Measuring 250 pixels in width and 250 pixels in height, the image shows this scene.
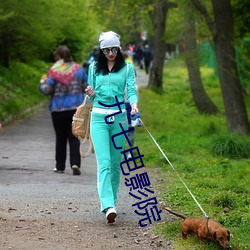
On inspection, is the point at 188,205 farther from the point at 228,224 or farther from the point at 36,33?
the point at 36,33

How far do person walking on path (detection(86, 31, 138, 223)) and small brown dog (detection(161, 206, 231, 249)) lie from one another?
1139 mm

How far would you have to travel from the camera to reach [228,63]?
16312 millimetres

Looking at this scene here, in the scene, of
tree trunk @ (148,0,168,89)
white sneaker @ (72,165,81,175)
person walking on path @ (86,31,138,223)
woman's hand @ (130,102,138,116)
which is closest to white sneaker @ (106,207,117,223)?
person walking on path @ (86,31,138,223)

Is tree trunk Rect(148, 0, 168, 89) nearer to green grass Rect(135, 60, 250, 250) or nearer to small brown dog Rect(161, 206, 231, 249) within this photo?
green grass Rect(135, 60, 250, 250)

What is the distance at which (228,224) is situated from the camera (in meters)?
7.26

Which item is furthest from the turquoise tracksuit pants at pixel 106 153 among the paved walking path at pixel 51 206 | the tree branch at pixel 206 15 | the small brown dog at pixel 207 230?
the tree branch at pixel 206 15

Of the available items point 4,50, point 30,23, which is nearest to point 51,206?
point 30,23

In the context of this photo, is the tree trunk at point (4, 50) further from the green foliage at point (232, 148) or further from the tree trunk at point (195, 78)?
the green foliage at point (232, 148)

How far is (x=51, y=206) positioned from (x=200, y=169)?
3.76 m

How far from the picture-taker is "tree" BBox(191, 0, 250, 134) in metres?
16.1

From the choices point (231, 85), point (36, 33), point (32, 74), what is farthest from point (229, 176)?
point (32, 74)

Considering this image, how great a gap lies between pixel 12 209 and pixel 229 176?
12.3 feet

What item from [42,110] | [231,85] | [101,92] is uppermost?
[101,92]

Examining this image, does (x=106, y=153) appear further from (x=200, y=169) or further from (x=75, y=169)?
(x=200, y=169)
